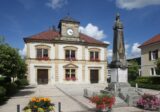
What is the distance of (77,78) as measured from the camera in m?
36.9

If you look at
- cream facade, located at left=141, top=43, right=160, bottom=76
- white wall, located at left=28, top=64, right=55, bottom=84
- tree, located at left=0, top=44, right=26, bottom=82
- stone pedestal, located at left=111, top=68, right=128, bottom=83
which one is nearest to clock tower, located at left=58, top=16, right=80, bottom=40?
white wall, located at left=28, top=64, right=55, bottom=84

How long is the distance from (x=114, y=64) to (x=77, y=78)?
67.7ft

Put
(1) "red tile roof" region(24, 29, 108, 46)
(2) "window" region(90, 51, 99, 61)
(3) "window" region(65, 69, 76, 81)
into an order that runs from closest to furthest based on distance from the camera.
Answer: (1) "red tile roof" region(24, 29, 108, 46), (3) "window" region(65, 69, 76, 81), (2) "window" region(90, 51, 99, 61)

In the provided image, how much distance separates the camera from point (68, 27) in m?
36.5

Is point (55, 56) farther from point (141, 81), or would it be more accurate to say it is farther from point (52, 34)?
point (141, 81)

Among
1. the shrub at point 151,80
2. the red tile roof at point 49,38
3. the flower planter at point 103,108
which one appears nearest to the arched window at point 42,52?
the red tile roof at point 49,38

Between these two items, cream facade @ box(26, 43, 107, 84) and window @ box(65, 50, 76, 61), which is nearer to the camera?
cream facade @ box(26, 43, 107, 84)

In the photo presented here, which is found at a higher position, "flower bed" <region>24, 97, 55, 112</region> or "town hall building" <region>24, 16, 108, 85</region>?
"town hall building" <region>24, 16, 108, 85</region>

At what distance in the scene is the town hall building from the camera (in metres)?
34.6

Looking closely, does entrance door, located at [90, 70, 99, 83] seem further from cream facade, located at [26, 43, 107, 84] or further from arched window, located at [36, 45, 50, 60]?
arched window, located at [36, 45, 50, 60]

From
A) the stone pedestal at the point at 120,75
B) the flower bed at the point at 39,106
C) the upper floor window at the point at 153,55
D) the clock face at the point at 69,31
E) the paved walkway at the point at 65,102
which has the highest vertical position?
the clock face at the point at 69,31

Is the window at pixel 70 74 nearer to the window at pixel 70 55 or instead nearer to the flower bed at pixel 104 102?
the window at pixel 70 55

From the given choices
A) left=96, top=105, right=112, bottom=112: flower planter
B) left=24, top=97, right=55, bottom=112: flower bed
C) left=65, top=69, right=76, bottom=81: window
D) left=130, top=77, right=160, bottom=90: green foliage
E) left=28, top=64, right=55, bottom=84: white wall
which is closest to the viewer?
left=24, top=97, right=55, bottom=112: flower bed

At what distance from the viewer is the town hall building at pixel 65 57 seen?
113 ft
